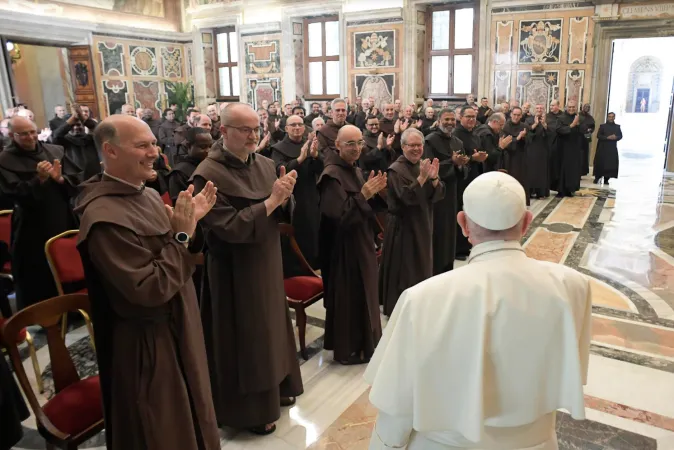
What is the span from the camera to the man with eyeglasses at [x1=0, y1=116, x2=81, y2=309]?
16.4 ft

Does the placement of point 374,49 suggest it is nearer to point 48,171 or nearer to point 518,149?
point 518,149

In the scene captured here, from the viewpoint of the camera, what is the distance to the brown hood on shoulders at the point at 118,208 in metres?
2.32

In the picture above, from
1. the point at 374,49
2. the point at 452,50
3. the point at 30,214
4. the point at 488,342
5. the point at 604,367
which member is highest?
the point at 374,49

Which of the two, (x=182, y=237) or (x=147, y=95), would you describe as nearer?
(x=182, y=237)

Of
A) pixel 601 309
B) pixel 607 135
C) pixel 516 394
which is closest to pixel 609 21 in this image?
pixel 607 135

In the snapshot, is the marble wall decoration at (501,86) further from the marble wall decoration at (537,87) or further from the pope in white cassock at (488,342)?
the pope in white cassock at (488,342)

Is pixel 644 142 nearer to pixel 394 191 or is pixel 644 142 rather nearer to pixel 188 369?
pixel 394 191

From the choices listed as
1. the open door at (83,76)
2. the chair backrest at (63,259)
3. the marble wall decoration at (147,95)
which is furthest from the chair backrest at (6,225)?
the marble wall decoration at (147,95)

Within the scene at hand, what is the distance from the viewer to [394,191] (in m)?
4.85

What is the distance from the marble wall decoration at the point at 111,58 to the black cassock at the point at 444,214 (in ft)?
41.9

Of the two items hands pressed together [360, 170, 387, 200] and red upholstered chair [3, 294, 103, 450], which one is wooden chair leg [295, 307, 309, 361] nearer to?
hands pressed together [360, 170, 387, 200]

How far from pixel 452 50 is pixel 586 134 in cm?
479

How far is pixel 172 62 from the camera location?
1811 centimetres

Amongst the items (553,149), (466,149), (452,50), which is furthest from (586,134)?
(466,149)
